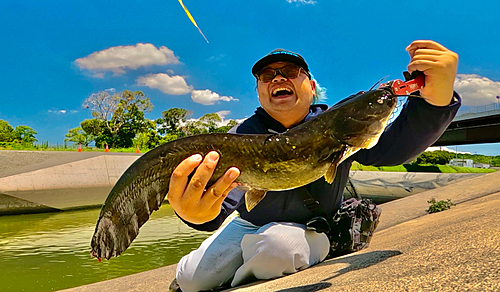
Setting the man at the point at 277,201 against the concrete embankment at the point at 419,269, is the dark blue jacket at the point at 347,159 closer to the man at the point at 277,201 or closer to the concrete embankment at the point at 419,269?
the man at the point at 277,201

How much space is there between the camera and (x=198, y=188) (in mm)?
2246

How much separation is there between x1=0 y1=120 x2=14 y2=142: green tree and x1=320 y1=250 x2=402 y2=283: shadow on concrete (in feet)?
218

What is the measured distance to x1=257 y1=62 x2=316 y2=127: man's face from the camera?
3010 millimetres

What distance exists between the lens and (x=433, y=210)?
7242 mm

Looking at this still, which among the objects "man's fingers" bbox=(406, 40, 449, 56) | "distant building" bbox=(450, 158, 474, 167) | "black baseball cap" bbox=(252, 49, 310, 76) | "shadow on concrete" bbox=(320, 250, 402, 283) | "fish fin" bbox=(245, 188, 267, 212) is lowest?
"shadow on concrete" bbox=(320, 250, 402, 283)

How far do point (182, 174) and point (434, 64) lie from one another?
1.72 metres

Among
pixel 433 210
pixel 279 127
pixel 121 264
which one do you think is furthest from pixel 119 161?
pixel 279 127

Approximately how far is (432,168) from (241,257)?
911 inches

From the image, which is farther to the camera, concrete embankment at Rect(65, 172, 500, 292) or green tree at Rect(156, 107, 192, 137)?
green tree at Rect(156, 107, 192, 137)

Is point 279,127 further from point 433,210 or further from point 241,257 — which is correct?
point 433,210

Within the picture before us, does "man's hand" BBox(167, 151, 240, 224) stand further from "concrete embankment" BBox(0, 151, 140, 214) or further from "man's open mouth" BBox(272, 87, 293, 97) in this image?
"concrete embankment" BBox(0, 151, 140, 214)

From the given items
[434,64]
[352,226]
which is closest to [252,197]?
[434,64]

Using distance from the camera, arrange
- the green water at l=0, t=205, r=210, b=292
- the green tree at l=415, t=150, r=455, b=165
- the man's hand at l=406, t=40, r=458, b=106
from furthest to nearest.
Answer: the green tree at l=415, t=150, r=455, b=165 → the green water at l=0, t=205, r=210, b=292 → the man's hand at l=406, t=40, r=458, b=106

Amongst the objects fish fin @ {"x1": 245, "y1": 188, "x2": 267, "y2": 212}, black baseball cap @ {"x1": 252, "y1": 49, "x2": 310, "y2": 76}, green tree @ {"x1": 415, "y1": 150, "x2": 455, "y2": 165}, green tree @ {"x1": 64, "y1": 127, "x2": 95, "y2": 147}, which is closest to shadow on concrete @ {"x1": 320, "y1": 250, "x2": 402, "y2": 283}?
fish fin @ {"x1": 245, "y1": 188, "x2": 267, "y2": 212}
